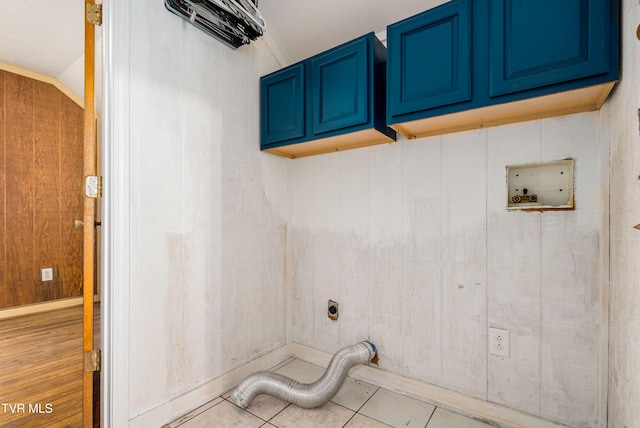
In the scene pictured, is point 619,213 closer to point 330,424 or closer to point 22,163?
point 330,424

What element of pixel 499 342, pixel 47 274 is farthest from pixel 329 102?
pixel 47 274

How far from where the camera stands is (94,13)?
4.37ft

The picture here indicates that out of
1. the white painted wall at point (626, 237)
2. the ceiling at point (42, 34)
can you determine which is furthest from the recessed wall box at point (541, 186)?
the ceiling at point (42, 34)

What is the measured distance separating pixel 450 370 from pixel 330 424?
2.31 ft

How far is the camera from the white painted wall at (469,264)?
1.28m

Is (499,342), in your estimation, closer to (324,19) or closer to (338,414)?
(338,414)

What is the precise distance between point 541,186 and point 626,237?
0.47m

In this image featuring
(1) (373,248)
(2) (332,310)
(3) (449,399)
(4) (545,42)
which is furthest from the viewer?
(2) (332,310)

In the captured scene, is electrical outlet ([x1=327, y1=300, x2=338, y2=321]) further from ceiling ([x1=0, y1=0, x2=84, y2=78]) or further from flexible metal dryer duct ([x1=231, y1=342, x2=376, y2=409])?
ceiling ([x1=0, y1=0, x2=84, y2=78])

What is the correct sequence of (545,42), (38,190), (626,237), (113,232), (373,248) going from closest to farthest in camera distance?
(626,237)
(545,42)
(113,232)
(373,248)
(38,190)

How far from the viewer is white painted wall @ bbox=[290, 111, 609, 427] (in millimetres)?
1281

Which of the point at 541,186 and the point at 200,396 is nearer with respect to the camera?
the point at 541,186

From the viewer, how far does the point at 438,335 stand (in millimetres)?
1625

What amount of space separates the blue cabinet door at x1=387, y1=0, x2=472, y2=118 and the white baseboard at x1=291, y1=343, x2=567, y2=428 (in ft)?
4.92
